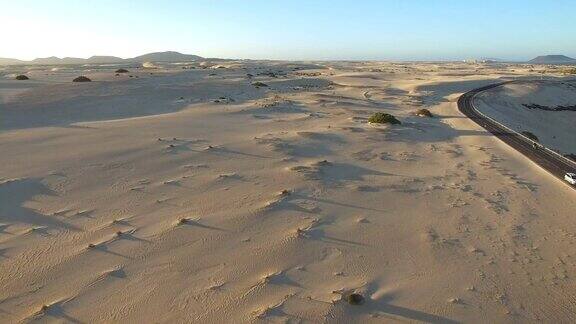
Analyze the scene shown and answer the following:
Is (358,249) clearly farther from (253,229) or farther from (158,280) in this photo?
(158,280)

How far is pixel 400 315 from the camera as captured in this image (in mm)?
11508

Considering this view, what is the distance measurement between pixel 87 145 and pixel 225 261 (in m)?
15.2

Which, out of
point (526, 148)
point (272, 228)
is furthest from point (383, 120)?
point (272, 228)

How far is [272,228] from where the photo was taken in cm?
1603

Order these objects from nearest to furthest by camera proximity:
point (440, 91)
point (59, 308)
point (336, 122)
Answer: point (59, 308) < point (336, 122) < point (440, 91)

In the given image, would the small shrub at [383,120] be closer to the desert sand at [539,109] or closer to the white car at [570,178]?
the white car at [570,178]

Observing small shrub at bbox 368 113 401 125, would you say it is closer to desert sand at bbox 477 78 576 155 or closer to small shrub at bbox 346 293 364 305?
desert sand at bbox 477 78 576 155

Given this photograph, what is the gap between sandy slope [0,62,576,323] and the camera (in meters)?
11.8

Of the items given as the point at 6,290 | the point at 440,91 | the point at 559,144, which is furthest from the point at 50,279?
the point at 440,91

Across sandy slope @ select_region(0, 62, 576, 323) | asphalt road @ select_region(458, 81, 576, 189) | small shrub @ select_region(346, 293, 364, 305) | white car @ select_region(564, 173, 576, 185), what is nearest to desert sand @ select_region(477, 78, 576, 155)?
asphalt road @ select_region(458, 81, 576, 189)

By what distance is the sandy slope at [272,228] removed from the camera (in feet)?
38.8

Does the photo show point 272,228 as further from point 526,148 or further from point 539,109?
point 539,109

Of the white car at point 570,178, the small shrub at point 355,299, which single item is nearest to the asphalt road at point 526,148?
the white car at point 570,178

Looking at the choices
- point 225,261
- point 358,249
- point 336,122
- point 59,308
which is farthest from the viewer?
point 336,122
